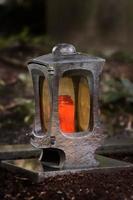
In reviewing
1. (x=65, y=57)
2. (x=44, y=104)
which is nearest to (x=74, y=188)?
(x=44, y=104)

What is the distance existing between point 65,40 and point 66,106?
6.08 m

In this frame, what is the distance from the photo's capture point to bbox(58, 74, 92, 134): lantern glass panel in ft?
14.5

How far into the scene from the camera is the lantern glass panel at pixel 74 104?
4434mm

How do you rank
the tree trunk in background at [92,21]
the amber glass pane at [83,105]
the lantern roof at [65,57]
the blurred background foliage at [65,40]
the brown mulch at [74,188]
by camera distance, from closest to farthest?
the brown mulch at [74,188]
the lantern roof at [65,57]
the amber glass pane at [83,105]
the blurred background foliage at [65,40]
the tree trunk in background at [92,21]

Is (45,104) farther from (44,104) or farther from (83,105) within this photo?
(83,105)

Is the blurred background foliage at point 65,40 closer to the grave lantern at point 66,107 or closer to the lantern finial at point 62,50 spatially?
the grave lantern at point 66,107

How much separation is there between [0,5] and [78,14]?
3127 mm

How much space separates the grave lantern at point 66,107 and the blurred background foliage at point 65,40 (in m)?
1.43

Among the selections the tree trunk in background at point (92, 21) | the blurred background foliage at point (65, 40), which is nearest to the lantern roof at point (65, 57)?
the blurred background foliage at point (65, 40)

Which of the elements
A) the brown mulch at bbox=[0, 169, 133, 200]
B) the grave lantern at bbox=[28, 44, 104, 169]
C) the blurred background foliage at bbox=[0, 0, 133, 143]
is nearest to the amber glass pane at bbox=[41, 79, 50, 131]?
the grave lantern at bbox=[28, 44, 104, 169]

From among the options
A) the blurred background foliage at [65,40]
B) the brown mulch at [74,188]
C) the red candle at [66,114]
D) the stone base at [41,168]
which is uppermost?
the blurred background foliage at [65,40]

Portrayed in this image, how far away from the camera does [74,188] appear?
4180 millimetres

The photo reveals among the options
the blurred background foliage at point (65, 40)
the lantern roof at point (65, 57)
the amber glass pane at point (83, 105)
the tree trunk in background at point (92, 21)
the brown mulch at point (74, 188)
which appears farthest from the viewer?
the tree trunk in background at point (92, 21)

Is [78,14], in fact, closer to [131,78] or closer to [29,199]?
[131,78]
